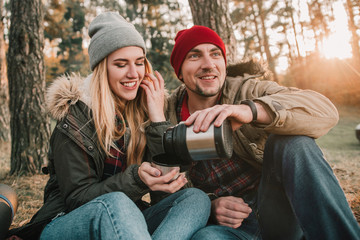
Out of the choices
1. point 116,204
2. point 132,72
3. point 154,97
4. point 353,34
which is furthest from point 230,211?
point 353,34

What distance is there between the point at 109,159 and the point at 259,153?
3.84 ft

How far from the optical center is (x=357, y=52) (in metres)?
16.0

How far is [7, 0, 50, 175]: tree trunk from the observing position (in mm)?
4305

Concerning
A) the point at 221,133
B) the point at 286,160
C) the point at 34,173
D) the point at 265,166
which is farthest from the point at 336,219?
the point at 34,173

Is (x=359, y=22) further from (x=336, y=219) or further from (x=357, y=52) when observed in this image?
(x=336, y=219)

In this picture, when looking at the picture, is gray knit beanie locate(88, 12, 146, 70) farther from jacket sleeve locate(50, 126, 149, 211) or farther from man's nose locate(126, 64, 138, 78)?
jacket sleeve locate(50, 126, 149, 211)

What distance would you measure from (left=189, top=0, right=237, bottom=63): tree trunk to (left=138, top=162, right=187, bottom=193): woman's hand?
6.93ft

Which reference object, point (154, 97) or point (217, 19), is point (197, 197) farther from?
point (217, 19)

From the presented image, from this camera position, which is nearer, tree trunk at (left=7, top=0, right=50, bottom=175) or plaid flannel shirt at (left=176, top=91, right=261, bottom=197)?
plaid flannel shirt at (left=176, top=91, right=261, bottom=197)

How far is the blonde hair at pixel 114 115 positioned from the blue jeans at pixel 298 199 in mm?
840

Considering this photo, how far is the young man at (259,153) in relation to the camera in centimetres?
142

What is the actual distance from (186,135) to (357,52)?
18.5 meters

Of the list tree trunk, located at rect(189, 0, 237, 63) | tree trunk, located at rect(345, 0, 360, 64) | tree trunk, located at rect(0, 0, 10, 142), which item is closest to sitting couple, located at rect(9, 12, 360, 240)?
tree trunk, located at rect(189, 0, 237, 63)

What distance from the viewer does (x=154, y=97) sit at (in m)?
2.25
